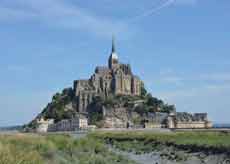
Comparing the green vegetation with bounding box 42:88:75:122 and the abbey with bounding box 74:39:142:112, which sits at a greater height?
the abbey with bounding box 74:39:142:112

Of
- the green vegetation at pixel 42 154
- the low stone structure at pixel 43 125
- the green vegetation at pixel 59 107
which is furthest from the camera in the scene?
the green vegetation at pixel 59 107

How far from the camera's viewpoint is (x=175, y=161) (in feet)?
86.3

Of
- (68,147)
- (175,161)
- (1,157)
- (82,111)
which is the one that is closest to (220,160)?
(175,161)

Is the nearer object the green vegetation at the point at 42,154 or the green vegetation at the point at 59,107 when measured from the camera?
the green vegetation at the point at 42,154

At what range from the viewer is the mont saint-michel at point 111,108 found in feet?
387

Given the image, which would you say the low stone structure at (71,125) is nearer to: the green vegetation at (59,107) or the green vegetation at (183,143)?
the green vegetation at (59,107)

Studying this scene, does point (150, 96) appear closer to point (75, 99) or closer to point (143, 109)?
point (143, 109)

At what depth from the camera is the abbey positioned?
427 feet

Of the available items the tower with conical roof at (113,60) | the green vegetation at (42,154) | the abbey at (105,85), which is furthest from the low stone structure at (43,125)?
the green vegetation at (42,154)

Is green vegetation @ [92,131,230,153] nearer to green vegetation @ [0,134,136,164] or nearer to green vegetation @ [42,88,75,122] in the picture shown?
green vegetation @ [0,134,136,164]

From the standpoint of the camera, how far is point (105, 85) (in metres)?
134

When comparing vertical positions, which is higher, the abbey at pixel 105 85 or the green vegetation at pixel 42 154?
the abbey at pixel 105 85

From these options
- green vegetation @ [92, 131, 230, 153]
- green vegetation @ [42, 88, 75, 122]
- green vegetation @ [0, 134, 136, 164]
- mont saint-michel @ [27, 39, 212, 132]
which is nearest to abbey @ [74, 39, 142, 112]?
mont saint-michel @ [27, 39, 212, 132]

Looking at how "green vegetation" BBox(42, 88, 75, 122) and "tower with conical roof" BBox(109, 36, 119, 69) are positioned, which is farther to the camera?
"tower with conical roof" BBox(109, 36, 119, 69)
